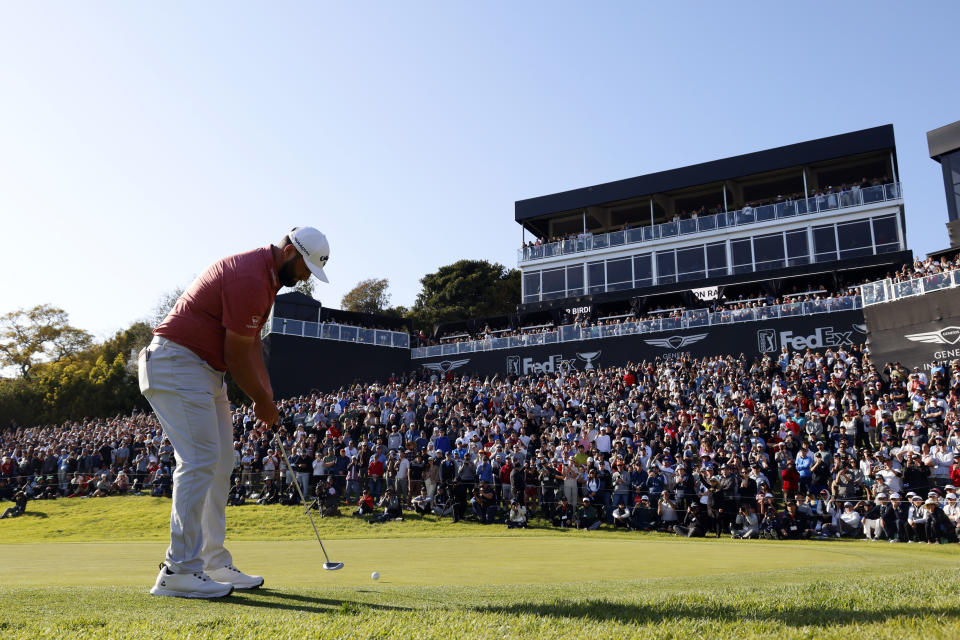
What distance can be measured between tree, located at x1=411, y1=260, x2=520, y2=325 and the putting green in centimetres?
5176

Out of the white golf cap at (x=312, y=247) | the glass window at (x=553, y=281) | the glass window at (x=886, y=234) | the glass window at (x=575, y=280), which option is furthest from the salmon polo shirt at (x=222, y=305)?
the glass window at (x=553, y=281)

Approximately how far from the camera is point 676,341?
3566cm

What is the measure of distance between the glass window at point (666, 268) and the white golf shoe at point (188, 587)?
41.7m

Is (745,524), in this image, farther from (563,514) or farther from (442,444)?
(442,444)

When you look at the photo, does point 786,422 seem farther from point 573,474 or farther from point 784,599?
point 784,599

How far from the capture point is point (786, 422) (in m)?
18.8

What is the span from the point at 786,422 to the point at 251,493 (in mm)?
15576

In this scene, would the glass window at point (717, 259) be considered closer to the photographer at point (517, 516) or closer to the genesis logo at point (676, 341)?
the genesis logo at point (676, 341)

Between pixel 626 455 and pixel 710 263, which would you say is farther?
pixel 710 263

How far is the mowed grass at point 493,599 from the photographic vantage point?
3.09 metres

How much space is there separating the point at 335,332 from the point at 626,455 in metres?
25.9

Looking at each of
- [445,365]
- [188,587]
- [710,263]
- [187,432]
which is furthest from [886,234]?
[188,587]

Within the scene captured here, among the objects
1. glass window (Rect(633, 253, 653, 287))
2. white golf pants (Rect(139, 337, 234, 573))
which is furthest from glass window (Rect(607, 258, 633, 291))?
white golf pants (Rect(139, 337, 234, 573))

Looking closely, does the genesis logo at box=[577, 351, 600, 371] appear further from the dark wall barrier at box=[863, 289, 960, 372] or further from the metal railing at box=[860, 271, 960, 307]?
the dark wall barrier at box=[863, 289, 960, 372]
